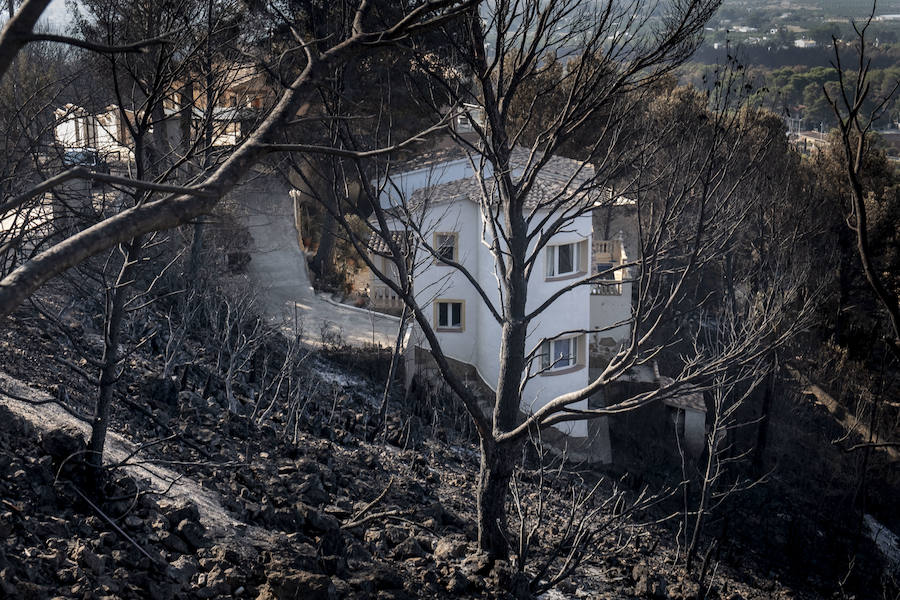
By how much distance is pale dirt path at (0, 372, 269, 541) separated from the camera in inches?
288

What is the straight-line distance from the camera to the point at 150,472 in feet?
25.2

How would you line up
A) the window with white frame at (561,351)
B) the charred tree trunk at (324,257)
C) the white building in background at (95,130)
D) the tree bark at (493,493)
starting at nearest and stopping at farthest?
the white building in background at (95,130), the tree bark at (493,493), the window with white frame at (561,351), the charred tree trunk at (324,257)

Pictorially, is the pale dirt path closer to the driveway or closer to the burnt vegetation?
the burnt vegetation

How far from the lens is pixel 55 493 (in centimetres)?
640

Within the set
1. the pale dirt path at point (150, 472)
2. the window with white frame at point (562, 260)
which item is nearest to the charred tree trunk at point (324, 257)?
the window with white frame at point (562, 260)

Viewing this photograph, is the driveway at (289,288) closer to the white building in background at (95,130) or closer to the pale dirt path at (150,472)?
the white building in background at (95,130)

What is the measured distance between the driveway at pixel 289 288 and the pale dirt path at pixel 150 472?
9032mm

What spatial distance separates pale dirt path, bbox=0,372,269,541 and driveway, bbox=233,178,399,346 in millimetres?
9032

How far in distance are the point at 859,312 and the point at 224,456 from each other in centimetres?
2205

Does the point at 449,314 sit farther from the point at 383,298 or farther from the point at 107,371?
the point at 107,371

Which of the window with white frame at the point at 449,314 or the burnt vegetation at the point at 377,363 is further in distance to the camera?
the window with white frame at the point at 449,314

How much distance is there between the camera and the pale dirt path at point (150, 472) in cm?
731

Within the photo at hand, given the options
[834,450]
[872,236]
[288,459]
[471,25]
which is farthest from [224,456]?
[872,236]

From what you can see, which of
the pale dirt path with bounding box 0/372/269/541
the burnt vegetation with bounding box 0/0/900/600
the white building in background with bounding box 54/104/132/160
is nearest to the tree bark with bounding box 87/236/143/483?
the burnt vegetation with bounding box 0/0/900/600
